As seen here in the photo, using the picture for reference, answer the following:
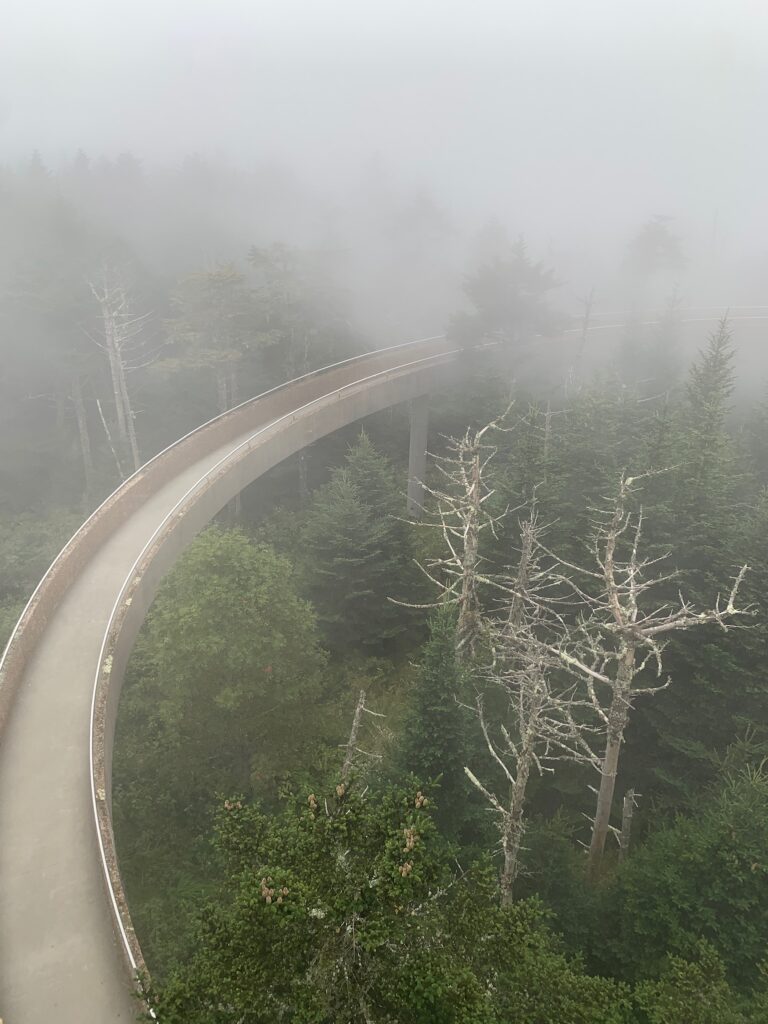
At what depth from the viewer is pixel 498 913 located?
7867mm

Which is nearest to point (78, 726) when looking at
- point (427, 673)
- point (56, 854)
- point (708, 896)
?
point (56, 854)

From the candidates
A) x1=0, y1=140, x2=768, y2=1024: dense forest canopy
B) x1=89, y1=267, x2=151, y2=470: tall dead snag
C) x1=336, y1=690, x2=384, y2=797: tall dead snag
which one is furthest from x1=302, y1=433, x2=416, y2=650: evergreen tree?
x1=89, y1=267, x2=151, y2=470: tall dead snag

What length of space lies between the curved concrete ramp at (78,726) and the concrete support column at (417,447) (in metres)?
11.1

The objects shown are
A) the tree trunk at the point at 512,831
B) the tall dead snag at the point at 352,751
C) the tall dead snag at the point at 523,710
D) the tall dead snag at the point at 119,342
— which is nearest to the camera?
the tall dead snag at the point at 352,751

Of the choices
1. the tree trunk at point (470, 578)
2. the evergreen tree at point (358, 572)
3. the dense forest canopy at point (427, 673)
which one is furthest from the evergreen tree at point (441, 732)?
the evergreen tree at point (358, 572)

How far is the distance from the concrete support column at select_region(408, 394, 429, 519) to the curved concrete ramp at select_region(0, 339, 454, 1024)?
11110 mm

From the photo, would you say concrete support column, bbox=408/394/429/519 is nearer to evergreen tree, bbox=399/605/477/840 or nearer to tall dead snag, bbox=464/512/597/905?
tall dead snag, bbox=464/512/597/905

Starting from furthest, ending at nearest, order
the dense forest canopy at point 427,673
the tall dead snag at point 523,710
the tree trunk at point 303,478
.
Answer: the tree trunk at point 303,478, the tall dead snag at point 523,710, the dense forest canopy at point 427,673

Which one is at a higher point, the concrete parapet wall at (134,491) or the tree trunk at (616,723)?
the concrete parapet wall at (134,491)

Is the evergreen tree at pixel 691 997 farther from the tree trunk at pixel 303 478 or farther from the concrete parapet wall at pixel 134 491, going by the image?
the tree trunk at pixel 303 478

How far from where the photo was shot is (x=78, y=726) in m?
13.5

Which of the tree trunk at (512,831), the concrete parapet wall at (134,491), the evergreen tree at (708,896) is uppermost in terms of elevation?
the concrete parapet wall at (134,491)

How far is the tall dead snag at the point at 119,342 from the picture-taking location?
98.3 ft

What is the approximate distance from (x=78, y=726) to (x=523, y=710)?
927 centimetres
